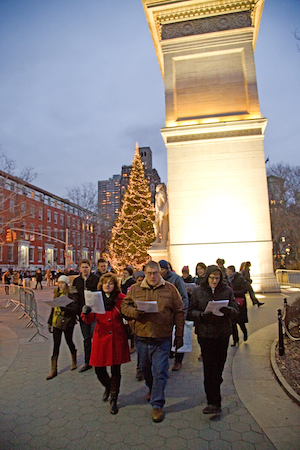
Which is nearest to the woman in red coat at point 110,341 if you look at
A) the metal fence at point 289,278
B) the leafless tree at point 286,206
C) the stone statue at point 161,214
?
the stone statue at point 161,214

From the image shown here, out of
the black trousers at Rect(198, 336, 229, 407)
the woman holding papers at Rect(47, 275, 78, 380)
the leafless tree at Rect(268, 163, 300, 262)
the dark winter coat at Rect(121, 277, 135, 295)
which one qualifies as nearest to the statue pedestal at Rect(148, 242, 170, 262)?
the dark winter coat at Rect(121, 277, 135, 295)

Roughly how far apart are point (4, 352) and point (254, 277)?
42.9ft

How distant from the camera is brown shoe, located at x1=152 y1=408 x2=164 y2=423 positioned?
3.93m

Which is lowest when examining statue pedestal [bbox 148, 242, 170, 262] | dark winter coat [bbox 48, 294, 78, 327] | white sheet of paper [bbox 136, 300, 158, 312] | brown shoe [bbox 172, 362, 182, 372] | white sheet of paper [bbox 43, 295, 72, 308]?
brown shoe [bbox 172, 362, 182, 372]

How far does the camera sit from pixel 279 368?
5.65 meters

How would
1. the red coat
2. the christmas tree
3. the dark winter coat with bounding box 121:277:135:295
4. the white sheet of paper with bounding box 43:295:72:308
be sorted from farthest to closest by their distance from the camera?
1. the christmas tree
2. the dark winter coat with bounding box 121:277:135:295
3. the white sheet of paper with bounding box 43:295:72:308
4. the red coat

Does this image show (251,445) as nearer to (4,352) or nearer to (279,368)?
(279,368)

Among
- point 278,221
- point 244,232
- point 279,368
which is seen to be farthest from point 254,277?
point 278,221

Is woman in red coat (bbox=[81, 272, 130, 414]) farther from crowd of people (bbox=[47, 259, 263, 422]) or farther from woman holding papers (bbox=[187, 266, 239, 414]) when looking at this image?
woman holding papers (bbox=[187, 266, 239, 414])

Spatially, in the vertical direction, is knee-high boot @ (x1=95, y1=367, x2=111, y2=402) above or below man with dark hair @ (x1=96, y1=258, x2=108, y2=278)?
below

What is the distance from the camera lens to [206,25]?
19.9 metres

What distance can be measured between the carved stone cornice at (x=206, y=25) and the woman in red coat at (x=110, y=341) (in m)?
20.3

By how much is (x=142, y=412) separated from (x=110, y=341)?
3.33ft

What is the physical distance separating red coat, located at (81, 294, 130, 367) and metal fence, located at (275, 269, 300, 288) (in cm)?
1706
